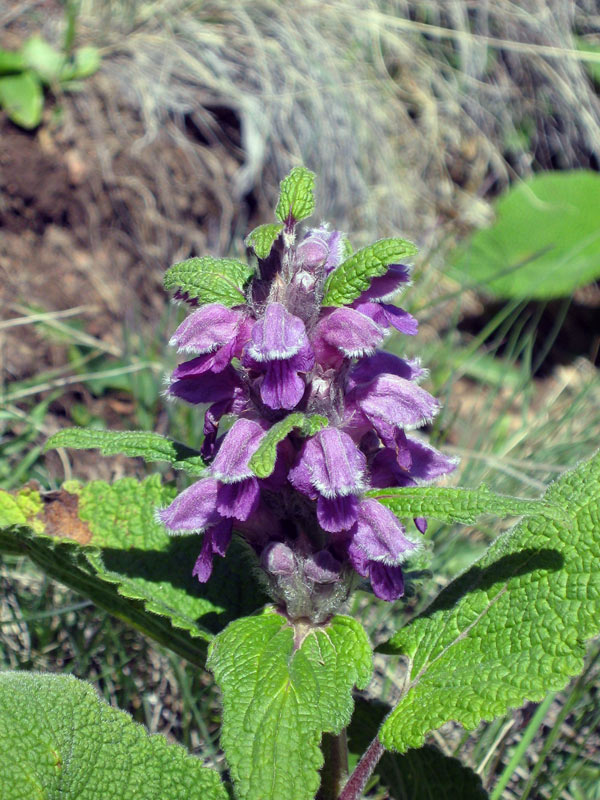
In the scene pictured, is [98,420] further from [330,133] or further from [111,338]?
[330,133]

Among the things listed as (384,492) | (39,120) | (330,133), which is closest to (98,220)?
(39,120)

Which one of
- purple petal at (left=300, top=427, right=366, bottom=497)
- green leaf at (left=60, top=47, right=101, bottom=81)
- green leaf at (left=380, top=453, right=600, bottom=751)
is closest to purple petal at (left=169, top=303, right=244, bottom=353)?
purple petal at (left=300, top=427, right=366, bottom=497)

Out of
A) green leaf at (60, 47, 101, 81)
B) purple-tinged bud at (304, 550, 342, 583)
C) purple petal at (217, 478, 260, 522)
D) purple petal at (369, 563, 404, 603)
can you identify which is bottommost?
purple petal at (369, 563, 404, 603)

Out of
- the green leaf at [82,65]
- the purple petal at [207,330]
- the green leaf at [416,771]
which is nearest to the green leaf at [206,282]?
the purple petal at [207,330]

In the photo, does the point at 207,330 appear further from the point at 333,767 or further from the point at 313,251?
the point at 333,767

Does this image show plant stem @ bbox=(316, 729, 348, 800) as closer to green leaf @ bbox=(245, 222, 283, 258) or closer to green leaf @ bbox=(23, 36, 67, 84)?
green leaf @ bbox=(245, 222, 283, 258)

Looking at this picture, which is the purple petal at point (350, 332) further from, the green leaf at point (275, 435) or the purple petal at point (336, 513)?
the purple petal at point (336, 513)
